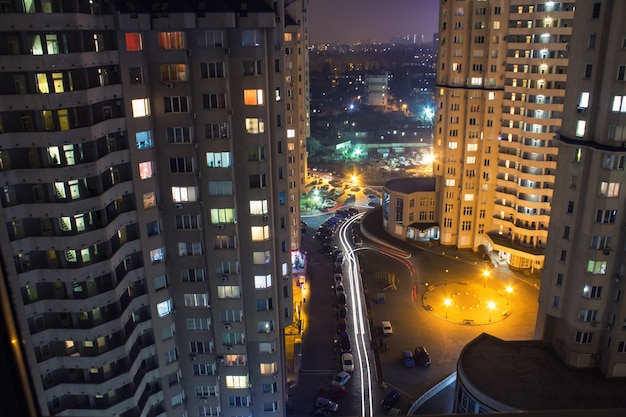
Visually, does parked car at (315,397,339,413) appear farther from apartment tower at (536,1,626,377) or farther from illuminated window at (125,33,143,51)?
illuminated window at (125,33,143,51)

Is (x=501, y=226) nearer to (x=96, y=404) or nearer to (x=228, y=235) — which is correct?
(x=228, y=235)

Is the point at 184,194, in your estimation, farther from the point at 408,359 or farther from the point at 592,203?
the point at 408,359

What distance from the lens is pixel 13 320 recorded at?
614 centimetres

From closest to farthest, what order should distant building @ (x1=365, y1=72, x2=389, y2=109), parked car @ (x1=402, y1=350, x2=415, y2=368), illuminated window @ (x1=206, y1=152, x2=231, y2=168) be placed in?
illuminated window @ (x1=206, y1=152, x2=231, y2=168), parked car @ (x1=402, y1=350, x2=415, y2=368), distant building @ (x1=365, y1=72, x2=389, y2=109)

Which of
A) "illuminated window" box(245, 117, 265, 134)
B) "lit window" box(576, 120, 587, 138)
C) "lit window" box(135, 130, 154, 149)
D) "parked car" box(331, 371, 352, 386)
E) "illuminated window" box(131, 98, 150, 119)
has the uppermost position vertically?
"illuminated window" box(131, 98, 150, 119)

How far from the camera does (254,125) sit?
27094 millimetres

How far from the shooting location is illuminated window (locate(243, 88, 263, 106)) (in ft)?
87.1

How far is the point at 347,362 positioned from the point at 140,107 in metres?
26.5

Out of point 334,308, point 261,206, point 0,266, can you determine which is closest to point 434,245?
point 334,308

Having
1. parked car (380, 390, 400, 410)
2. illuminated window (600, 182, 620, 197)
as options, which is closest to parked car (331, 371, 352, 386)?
parked car (380, 390, 400, 410)

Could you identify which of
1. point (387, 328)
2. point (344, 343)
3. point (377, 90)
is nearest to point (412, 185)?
point (387, 328)

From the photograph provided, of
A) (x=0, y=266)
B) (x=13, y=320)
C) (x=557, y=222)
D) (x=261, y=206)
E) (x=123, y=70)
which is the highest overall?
(x=123, y=70)

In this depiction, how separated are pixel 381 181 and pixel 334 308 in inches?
1928

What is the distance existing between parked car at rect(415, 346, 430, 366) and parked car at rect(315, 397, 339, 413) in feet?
27.0
